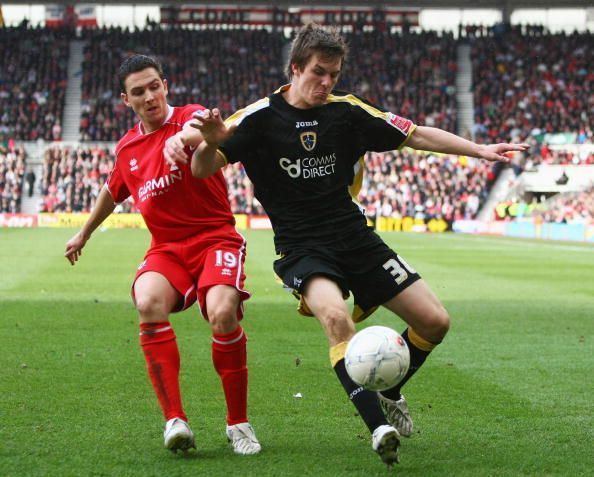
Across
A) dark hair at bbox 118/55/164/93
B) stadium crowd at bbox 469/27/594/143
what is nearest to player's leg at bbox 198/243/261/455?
dark hair at bbox 118/55/164/93

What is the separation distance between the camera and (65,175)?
154ft

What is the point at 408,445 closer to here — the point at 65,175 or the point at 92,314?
the point at 92,314

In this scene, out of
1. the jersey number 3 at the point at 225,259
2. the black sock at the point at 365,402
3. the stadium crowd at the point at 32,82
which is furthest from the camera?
the stadium crowd at the point at 32,82

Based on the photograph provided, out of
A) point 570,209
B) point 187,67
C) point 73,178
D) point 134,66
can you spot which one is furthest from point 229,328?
point 187,67

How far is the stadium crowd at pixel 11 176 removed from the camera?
Answer: 4625cm

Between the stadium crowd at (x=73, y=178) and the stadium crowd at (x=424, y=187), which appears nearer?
the stadium crowd at (x=73, y=178)

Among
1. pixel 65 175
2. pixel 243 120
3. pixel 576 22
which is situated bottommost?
pixel 65 175

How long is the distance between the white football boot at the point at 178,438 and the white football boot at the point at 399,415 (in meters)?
1.17

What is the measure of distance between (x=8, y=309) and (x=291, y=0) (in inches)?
1902

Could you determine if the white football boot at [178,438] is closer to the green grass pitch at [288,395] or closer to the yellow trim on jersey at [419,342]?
the green grass pitch at [288,395]

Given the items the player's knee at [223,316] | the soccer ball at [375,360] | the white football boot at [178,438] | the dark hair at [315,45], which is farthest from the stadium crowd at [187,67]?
the soccer ball at [375,360]

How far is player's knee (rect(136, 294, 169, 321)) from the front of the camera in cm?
560

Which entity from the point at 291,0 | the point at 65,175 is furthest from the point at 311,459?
the point at 291,0

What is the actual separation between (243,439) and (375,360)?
93cm
